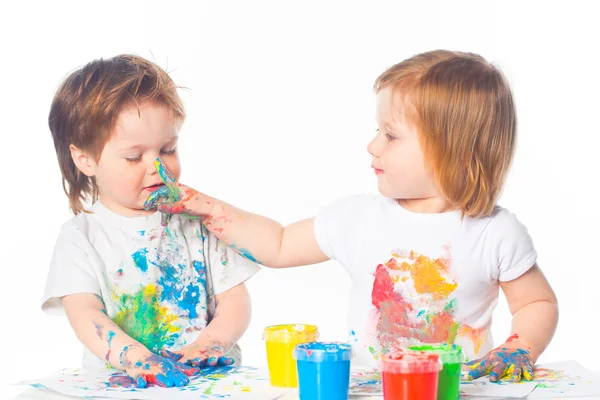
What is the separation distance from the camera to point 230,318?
2.44 meters

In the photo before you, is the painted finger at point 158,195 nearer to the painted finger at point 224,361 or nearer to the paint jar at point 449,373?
the painted finger at point 224,361

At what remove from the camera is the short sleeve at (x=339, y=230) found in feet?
7.94

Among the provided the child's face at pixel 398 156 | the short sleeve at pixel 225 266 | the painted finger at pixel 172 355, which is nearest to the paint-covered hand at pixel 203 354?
the painted finger at pixel 172 355

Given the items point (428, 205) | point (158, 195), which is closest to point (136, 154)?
point (158, 195)

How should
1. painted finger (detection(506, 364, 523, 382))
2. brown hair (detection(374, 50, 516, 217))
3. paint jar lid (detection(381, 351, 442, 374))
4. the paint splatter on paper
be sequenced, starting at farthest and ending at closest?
brown hair (detection(374, 50, 516, 217)) → painted finger (detection(506, 364, 523, 382)) → the paint splatter on paper → paint jar lid (detection(381, 351, 442, 374))

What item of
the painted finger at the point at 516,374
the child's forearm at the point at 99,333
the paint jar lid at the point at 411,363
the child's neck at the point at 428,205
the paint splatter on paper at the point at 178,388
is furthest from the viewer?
the child's neck at the point at 428,205

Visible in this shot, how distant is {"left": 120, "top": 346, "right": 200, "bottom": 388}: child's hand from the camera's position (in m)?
2.00

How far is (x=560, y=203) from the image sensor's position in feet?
13.7

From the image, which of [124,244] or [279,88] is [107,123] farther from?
[279,88]

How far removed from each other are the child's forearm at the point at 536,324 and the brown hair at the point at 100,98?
1049 millimetres

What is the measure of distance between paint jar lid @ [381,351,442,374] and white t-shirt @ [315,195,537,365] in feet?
1.92

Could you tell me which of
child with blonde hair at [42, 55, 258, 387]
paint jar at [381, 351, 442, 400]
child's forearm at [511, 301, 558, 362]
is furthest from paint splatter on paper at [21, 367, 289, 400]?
child's forearm at [511, 301, 558, 362]

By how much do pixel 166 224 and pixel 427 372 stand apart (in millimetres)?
1037

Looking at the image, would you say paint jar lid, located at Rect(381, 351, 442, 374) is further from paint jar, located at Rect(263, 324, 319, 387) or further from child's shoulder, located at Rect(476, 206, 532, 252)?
child's shoulder, located at Rect(476, 206, 532, 252)
